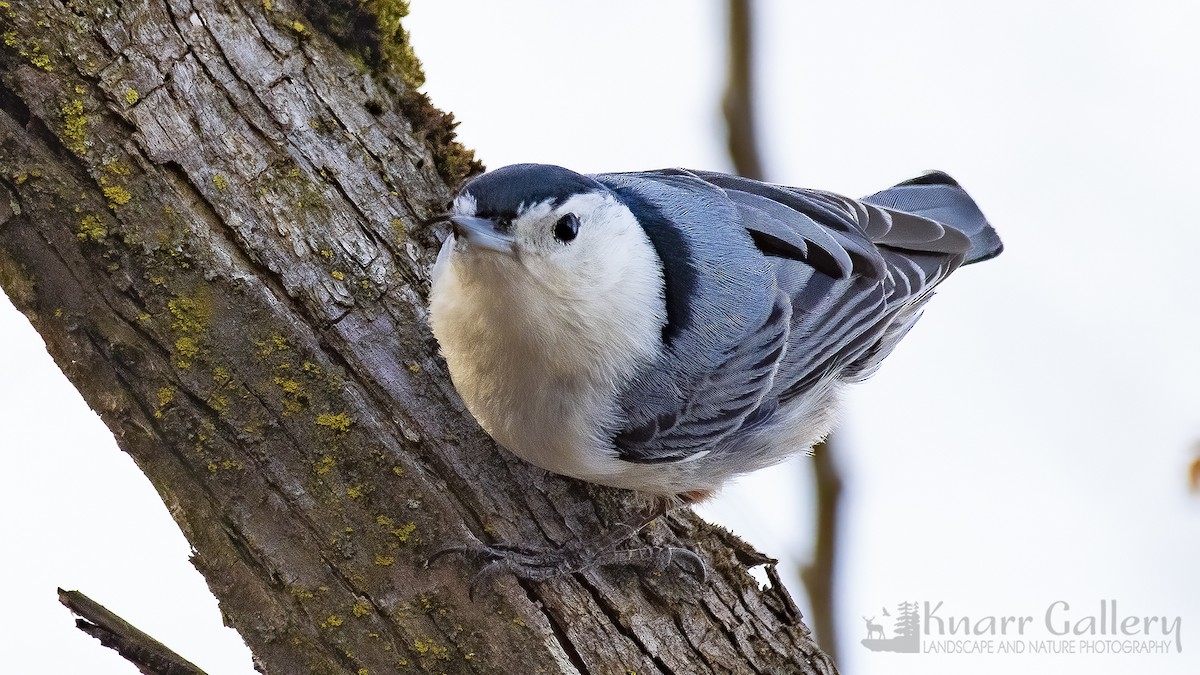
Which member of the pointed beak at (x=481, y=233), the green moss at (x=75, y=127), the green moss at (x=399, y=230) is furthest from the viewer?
the green moss at (x=399, y=230)

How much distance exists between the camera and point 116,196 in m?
1.59

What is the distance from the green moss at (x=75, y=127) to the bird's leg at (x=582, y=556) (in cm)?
87

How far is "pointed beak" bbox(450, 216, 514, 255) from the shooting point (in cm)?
147

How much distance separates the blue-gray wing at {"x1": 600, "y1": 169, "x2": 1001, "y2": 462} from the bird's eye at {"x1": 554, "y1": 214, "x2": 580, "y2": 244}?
0.89ft

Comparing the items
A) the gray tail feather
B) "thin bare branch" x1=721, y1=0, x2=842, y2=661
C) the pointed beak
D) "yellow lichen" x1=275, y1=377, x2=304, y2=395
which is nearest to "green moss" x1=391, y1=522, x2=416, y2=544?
"yellow lichen" x1=275, y1=377, x2=304, y2=395

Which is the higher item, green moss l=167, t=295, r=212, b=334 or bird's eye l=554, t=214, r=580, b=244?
bird's eye l=554, t=214, r=580, b=244

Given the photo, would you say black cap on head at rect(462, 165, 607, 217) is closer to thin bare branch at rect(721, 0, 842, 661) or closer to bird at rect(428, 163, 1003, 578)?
bird at rect(428, 163, 1003, 578)

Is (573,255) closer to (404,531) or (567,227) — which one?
(567,227)

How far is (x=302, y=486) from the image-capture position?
1631 millimetres

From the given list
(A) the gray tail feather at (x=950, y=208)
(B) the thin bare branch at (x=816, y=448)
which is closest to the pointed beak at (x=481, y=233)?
(B) the thin bare branch at (x=816, y=448)

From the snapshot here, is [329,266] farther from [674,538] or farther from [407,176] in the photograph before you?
[674,538]

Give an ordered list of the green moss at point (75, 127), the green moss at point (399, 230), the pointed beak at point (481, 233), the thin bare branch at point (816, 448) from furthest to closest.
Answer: the thin bare branch at point (816, 448) < the green moss at point (399, 230) < the green moss at point (75, 127) < the pointed beak at point (481, 233)

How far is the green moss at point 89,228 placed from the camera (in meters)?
1.57

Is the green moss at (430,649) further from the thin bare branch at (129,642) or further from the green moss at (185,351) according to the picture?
the green moss at (185,351)
